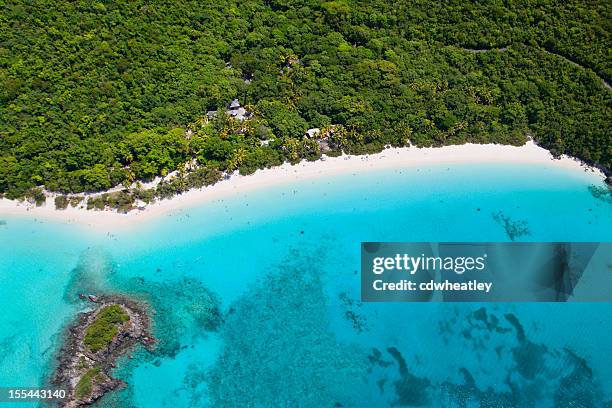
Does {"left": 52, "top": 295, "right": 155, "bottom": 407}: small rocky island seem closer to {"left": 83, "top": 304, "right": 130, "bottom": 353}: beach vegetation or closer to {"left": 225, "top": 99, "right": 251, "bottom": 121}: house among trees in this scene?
{"left": 83, "top": 304, "right": 130, "bottom": 353}: beach vegetation

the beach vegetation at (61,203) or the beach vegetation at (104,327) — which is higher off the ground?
the beach vegetation at (61,203)

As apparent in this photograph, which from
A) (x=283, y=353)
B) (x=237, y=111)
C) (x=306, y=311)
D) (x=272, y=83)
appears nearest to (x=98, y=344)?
(x=283, y=353)

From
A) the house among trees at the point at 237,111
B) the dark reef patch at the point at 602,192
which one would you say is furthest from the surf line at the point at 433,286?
the house among trees at the point at 237,111

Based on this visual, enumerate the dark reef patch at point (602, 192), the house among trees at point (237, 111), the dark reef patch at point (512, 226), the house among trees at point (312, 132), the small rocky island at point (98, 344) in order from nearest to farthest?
the small rocky island at point (98, 344) < the dark reef patch at point (512, 226) < the dark reef patch at point (602, 192) < the house among trees at point (312, 132) < the house among trees at point (237, 111)

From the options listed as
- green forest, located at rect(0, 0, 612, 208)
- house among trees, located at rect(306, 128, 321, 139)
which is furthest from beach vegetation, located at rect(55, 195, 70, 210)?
house among trees, located at rect(306, 128, 321, 139)

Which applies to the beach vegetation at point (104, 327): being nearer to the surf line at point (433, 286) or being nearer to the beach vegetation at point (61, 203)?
the beach vegetation at point (61, 203)

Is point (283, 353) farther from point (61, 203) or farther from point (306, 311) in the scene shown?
point (61, 203)

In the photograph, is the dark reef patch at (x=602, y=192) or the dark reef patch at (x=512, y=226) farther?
the dark reef patch at (x=602, y=192)
